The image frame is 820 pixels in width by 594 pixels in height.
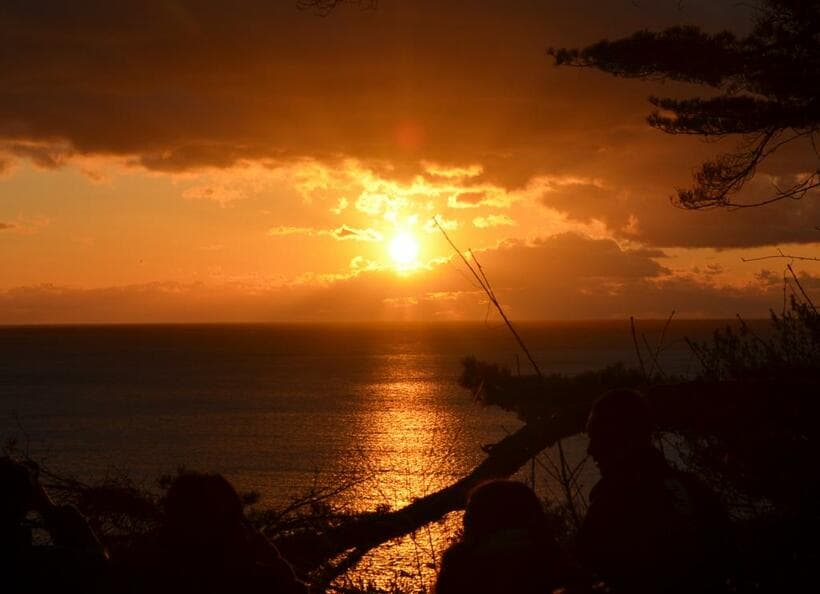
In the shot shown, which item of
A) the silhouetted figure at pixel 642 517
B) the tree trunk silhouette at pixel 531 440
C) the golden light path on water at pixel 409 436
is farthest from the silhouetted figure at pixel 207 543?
the golden light path on water at pixel 409 436

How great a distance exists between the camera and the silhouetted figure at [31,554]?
3.29 meters

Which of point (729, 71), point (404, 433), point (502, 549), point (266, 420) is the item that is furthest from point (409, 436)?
point (502, 549)

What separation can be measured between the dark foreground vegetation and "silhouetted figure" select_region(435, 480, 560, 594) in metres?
0.02

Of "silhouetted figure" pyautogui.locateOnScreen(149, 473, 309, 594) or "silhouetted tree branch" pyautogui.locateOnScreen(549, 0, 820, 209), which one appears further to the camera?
"silhouetted tree branch" pyautogui.locateOnScreen(549, 0, 820, 209)

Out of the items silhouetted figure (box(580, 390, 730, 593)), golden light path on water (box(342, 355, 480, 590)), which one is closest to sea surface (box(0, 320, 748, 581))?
golden light path on water (box(342, 355, 480, 590))

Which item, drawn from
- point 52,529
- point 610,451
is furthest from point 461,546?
point 52,529

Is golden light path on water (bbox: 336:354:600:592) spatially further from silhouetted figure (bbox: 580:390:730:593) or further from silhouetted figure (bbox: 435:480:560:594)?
silhouetted figure (bbox: 435:480:560:594)

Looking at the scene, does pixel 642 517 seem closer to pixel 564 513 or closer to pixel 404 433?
pixel 564 513

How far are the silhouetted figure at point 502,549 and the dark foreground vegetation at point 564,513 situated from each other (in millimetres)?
18

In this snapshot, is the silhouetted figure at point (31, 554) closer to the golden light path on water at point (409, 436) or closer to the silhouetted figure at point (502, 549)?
the silhouetted figure at point (502, 549)

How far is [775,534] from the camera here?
337 cm

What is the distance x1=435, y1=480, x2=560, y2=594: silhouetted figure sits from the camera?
2936mm

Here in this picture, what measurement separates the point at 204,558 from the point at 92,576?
0.54m

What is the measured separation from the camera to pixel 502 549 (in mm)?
2922
